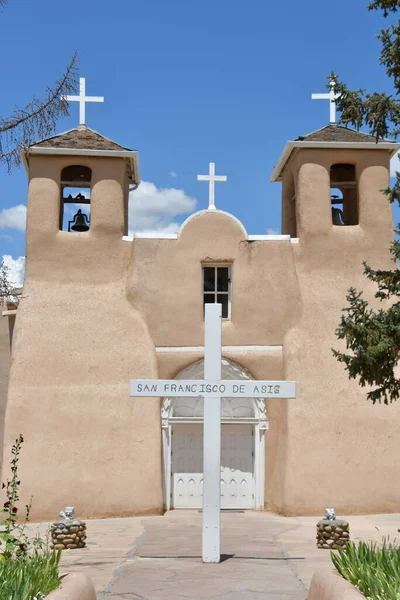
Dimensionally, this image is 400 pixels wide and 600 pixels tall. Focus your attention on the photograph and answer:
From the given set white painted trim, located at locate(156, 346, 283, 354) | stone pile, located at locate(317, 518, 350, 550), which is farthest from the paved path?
white painted trim, located at locate(156, 346, 283, 354)

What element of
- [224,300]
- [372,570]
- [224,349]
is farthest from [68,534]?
[224,300]

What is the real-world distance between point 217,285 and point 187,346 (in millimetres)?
A: 1649

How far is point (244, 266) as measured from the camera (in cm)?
1731

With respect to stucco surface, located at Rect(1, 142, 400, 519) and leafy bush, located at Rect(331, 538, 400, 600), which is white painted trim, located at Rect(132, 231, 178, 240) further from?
leafy bush, located at Rect(331, 538, 400, 600)

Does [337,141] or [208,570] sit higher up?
[337,141]

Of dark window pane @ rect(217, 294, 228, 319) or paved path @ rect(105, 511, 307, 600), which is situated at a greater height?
dark window pane @ rect(217, 294, 228, 319)

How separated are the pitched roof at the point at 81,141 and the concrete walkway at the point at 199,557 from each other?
8.39 meters

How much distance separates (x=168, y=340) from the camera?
55.9ft

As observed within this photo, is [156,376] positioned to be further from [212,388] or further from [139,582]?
[139,582]

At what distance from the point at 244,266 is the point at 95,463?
17.8 feet

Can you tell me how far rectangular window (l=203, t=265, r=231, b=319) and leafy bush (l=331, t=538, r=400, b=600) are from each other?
420 inches

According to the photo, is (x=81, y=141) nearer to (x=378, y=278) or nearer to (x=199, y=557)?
(x=378, y=278)

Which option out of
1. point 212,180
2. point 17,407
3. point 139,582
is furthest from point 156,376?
point 139,582

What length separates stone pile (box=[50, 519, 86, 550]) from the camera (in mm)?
11352
